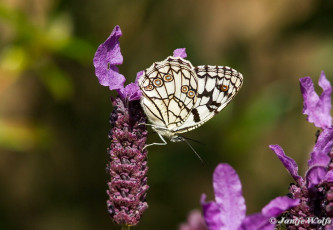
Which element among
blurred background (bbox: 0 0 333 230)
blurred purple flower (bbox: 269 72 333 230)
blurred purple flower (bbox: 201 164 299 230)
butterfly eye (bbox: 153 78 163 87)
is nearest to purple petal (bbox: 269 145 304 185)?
blurred purple flower (bbox: 269 72 333 230)

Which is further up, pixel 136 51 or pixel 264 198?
pixel 136 51

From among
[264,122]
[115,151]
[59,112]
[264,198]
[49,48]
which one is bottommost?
[264,198]

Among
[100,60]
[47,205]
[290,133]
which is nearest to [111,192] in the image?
[100,60]

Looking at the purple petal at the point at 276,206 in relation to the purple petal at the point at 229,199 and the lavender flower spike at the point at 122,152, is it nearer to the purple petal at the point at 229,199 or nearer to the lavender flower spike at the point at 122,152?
the purple petal at the point at 229,199

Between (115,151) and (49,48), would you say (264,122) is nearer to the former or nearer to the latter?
(49,48)

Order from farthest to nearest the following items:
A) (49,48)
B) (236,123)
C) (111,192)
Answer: (236,123)
(49,48)
(111,192)

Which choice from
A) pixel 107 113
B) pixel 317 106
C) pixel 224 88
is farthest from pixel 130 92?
pixel 107 113

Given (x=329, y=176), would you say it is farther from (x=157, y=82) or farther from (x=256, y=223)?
(x=157, y=82)

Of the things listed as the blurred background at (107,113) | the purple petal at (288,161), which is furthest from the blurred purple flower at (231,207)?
the blurred background at (107,113)
